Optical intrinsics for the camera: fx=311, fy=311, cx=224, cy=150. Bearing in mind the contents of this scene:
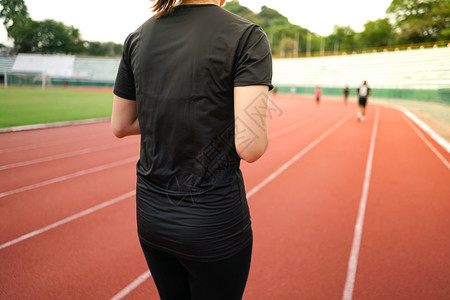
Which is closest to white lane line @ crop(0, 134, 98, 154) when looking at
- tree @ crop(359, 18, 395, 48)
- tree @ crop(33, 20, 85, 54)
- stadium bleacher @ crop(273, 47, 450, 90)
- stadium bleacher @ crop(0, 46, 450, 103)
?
stadium bleacher @ crop(0, 46, 450, 103)

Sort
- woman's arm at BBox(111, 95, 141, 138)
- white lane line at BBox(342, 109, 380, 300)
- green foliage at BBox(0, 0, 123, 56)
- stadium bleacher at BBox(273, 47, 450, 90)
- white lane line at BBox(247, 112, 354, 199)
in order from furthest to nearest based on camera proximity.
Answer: green foliage at BBox(0, 0, 123, 56) < stadium bleacher at BBox(273, 47, 450, 90) < white lane line at BBox(247, 112, 354, 199) < white lane line at BBox(342, 109, 380, 300) < woman's arm at BBox(111, 95, 141, 138)

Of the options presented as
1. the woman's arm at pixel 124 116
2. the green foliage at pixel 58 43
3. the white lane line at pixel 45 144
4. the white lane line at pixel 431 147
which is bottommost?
the white lane line at pixel 45 144

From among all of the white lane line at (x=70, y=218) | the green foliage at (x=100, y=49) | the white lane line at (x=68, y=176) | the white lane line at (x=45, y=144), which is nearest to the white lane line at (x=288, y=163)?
the white lane line at (x=70, y=218)

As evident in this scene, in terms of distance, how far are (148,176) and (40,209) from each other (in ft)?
14.1

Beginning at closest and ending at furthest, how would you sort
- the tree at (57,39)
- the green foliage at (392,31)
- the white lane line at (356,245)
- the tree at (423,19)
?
1. the white lane line at (356,245)
2. the tree at (423,19)
3. the green foliage at (392,31)
4. the tree at (57,39)

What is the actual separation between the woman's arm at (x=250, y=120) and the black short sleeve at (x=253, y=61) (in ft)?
0.07

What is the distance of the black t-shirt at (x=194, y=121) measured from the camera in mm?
931

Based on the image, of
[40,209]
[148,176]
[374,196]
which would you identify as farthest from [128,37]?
[374,196]

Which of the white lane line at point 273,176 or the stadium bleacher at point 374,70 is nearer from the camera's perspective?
the white lane line at point 273,176

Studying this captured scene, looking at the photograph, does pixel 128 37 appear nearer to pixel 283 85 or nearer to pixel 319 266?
pixel 319 266

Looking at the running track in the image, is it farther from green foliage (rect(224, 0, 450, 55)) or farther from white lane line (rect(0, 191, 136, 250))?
green foliage (rect(224, 0, 450, 55))

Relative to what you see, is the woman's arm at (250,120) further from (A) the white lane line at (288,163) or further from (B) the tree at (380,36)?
(B) the tree at (380,36)

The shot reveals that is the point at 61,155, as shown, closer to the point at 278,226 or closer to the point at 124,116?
the point at 278,226

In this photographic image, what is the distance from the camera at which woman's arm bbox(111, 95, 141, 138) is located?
3.96ft
